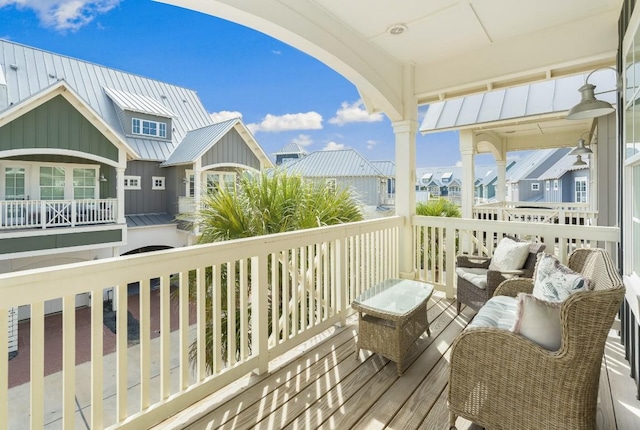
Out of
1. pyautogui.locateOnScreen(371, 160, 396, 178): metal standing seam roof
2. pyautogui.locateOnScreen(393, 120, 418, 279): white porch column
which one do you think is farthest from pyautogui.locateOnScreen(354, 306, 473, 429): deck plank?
pyautogui.locateOnScreen(371, 160, 396, 178): metal standing seam roof

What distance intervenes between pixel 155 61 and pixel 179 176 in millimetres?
14825

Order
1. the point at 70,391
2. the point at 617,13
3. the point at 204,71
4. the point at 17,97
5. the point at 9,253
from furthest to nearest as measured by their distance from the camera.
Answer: the point at 204,71 → the point at 17,97 → the point at 9,253 → the point at 617,13 → the point at 70,391

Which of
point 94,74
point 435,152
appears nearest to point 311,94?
point 435,152

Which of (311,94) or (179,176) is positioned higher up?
(311,94)

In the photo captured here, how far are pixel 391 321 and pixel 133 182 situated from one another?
30.8 feet

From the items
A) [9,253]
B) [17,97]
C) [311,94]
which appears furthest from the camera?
[311,94]

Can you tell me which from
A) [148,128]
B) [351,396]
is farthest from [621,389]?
[148,128]

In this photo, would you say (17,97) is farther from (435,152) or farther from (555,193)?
(435,152)

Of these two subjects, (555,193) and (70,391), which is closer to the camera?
(70,391)

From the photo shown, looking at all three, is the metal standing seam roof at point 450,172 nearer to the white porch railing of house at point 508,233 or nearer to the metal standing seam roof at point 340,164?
the metal standing seam roof at point 340,164

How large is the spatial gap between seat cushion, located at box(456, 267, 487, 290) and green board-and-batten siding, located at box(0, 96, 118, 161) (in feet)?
24.3

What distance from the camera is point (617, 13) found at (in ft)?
8.98

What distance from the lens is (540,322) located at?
4.69 feet

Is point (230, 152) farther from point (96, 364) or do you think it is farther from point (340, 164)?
point (340, 164)
